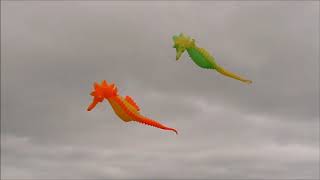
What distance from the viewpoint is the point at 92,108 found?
44.7m

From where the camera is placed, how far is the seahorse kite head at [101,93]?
147ft

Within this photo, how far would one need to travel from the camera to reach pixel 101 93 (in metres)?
44.7

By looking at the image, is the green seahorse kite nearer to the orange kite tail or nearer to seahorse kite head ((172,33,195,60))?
seahorse kite head ((172,33,195,60))

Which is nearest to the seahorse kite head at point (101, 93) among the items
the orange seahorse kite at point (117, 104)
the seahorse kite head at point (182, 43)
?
the orange seahorse kite at point (117, 104)

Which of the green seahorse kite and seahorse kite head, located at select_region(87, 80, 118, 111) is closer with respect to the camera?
seahorse kite head, located at select_region(87, 80, 118, 111)

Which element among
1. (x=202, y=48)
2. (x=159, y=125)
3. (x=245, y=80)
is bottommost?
(x=159, y=125)

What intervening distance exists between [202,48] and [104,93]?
31.1 ft

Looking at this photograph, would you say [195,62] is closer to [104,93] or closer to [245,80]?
[245,80]

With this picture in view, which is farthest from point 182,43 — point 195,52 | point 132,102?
point 132,102

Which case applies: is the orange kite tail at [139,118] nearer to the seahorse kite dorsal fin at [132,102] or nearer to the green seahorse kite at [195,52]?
the seahorse kite dorsal fin at [132,102]

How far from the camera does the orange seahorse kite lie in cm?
4478

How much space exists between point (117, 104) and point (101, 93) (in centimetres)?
167

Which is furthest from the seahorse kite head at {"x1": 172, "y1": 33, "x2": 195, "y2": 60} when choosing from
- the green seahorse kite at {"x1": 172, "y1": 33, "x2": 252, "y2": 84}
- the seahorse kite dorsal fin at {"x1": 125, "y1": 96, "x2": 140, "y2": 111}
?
the seahorse kite dorsal fin at {"x1": 125, "y1": 96, "x2": 140, "y2": 111}

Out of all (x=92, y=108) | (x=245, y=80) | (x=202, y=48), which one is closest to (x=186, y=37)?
(x=202, y=48)
